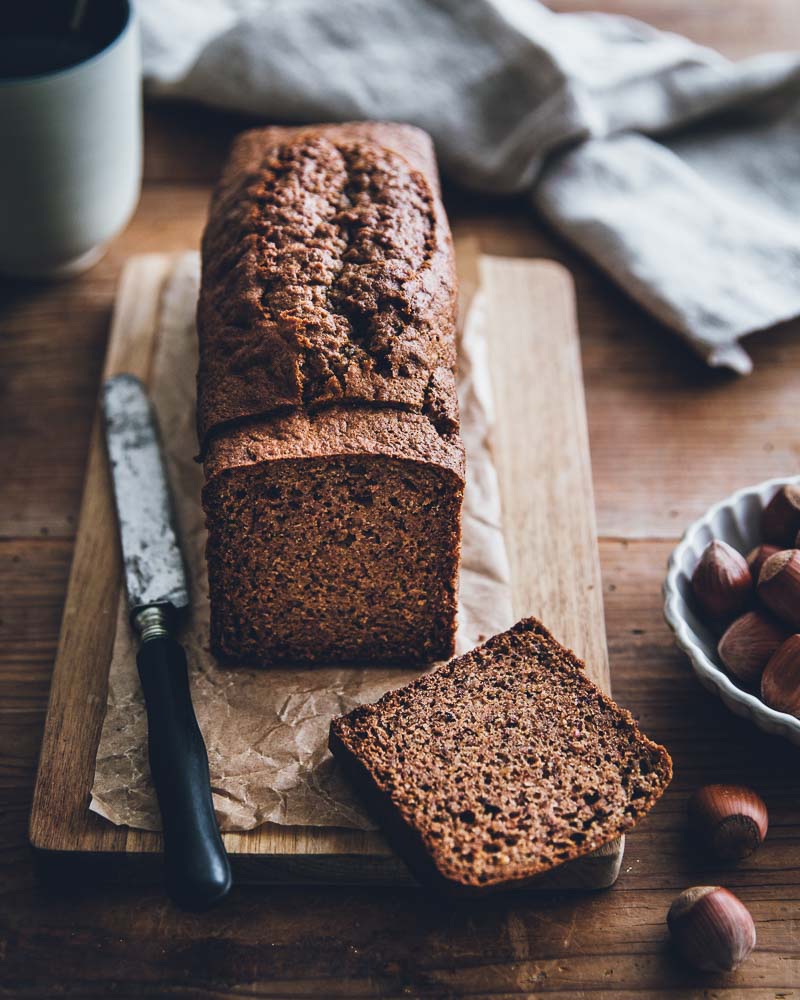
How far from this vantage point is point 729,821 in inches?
82.6

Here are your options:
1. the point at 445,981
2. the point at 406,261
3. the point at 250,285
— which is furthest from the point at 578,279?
the point at 445,981

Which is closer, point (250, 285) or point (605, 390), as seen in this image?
point (250, 285)

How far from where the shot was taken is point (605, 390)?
301 centimetres

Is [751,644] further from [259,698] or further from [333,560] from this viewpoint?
[259,698]

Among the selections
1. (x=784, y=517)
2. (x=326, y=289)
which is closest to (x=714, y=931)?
(x=784, y=517)

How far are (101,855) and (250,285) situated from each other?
3.71 ft

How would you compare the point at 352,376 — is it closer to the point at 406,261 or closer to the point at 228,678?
the point at 406,261

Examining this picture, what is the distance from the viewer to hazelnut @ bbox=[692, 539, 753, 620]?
230 cm

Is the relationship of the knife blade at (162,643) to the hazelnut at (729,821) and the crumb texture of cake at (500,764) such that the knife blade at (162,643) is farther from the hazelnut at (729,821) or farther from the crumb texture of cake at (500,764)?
the hazelnut at (729,821)

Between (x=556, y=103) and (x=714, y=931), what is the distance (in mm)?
2278

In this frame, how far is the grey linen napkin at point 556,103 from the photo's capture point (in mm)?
3212

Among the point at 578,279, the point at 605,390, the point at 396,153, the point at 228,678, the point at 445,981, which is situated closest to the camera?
the point at 445,981

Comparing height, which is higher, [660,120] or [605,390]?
[660,120]

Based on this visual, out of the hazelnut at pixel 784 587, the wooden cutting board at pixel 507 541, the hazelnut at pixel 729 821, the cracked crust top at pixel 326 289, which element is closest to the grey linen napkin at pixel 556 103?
the wooden cutting board at pixel 507 541
